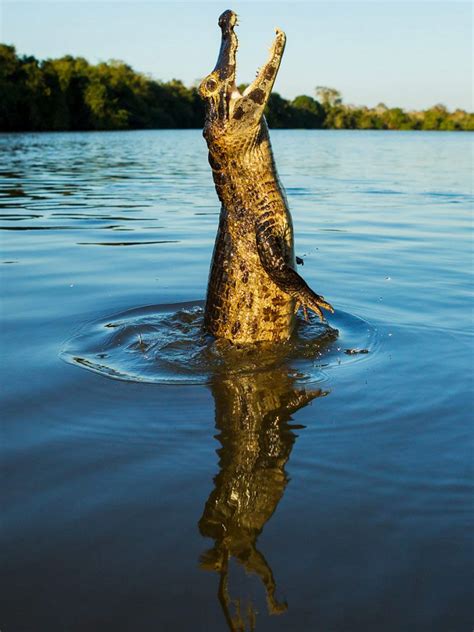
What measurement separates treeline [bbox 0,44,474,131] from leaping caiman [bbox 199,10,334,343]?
62.8 meters

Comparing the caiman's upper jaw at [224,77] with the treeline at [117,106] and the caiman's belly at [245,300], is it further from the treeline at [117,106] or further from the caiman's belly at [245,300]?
the treeline at [117,106]

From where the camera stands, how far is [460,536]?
3.08m

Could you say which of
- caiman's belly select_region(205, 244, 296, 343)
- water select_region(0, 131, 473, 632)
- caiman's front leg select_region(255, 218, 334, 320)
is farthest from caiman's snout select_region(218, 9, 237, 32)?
water select_region(0, 131, 473, 632)

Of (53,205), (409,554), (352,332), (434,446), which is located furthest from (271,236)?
(53,205)

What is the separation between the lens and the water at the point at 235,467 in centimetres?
270

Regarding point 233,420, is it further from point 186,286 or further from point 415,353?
point 186,286

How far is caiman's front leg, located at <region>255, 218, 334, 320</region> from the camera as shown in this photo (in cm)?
550

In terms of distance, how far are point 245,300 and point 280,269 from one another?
46 centimetres

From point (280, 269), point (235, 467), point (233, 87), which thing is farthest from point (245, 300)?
point (235, 467)

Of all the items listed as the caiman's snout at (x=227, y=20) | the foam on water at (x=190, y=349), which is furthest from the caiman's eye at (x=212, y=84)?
the foam on water at (x=190, y=349)

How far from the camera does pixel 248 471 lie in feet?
12.1

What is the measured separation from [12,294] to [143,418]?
384 cm

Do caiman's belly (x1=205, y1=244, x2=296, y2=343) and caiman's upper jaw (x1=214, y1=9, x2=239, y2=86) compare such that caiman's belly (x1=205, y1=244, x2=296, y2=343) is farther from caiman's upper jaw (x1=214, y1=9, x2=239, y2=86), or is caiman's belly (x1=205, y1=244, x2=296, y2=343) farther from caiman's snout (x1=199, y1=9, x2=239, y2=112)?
caiman's upper jaw (x1=214, y1=9, x2=239, y2=86)

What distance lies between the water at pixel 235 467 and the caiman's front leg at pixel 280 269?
488 millimetres
